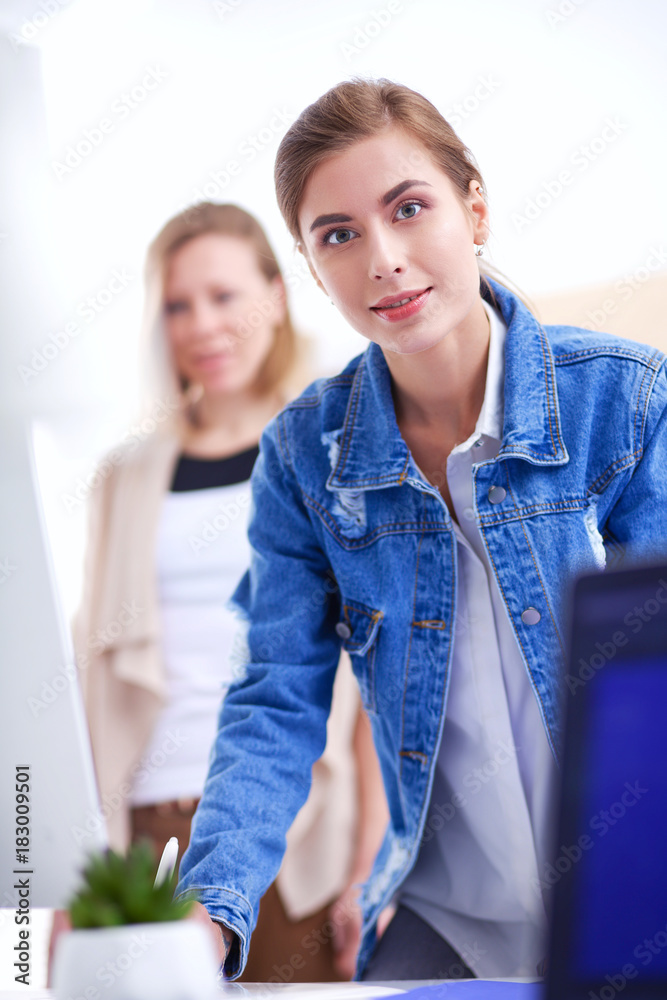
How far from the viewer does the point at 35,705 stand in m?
2.04

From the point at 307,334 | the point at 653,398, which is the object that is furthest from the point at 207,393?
the point at 653,398

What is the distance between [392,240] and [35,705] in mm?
1564

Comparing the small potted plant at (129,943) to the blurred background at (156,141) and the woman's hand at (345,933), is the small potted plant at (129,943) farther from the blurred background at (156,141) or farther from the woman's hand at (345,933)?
the blurred background at (156,141)

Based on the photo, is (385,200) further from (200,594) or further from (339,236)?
(200,594)

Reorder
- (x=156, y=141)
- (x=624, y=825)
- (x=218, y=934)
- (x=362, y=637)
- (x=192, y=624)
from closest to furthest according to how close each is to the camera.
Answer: (x=624, y=825)
(x=218, y=934)
(x=362, y=637)
(x=192, y=624)
(x=156, y=141)

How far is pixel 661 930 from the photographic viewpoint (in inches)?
15.8

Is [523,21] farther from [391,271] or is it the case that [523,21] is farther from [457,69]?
[391,271]


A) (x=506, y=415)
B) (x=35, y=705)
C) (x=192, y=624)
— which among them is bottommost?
(x=35, y=705)

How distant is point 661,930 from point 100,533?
1.70 m

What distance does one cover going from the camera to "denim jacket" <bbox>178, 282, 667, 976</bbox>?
914 millimetres

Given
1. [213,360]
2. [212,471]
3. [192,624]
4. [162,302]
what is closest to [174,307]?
[162,302]

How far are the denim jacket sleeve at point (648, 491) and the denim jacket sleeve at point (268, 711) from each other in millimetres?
371

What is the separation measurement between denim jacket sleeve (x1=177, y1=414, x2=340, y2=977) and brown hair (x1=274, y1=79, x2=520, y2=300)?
32 centimetres

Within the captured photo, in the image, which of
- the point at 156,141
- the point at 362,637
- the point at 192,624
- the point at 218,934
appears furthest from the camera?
the point at 156,141
